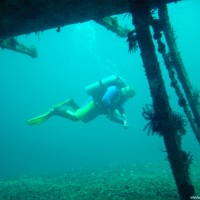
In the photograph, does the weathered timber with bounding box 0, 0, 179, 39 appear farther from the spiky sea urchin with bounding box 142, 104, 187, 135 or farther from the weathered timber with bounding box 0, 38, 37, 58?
the spiky sea urchin with bounding box 142, 104, 187, 135

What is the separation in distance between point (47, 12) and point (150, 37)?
2635mm

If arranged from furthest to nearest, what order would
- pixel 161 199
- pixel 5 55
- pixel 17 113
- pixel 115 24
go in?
pixel 17 113 < pixel 5 55 < pixel 115 24 < pixel 161 199

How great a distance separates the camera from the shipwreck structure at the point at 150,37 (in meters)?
4.83

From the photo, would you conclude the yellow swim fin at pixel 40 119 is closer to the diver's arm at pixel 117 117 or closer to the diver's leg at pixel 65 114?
the diver's leg at pixel 65 114

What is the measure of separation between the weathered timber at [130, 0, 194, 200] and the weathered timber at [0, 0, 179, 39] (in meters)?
1.45

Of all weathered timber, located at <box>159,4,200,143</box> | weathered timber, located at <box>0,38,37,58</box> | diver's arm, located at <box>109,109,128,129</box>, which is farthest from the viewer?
diver's arm, located at <box>109,109,128,129</box>

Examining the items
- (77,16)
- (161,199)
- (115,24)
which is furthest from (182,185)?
(115,24)

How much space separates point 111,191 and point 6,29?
5125 mm

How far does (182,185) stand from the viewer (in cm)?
468

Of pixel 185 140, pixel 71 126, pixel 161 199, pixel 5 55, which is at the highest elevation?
pixel 5 55

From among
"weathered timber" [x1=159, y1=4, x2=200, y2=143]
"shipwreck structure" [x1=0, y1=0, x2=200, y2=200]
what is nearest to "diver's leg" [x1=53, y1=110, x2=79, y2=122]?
"shipwreck structure" [x1=0, y1=0, x2=200, y2=200]

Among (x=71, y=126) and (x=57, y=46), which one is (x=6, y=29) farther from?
(x=71, y=126)

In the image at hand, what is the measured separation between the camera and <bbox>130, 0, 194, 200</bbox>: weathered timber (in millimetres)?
4723

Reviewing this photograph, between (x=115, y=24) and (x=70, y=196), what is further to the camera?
(x=115, y=24)
